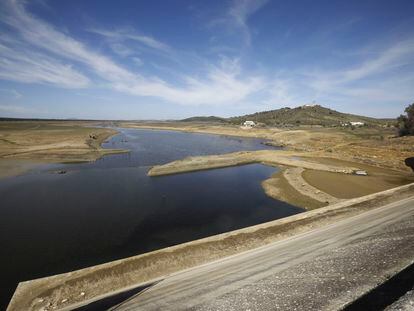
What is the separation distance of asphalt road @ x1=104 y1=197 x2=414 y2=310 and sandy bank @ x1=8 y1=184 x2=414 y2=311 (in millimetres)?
876

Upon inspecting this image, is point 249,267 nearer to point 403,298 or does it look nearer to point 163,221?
point 403,298

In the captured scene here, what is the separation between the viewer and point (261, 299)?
1130cm

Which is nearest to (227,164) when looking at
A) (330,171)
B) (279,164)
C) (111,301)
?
(279,164)

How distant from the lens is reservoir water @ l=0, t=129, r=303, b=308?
57.3 ft

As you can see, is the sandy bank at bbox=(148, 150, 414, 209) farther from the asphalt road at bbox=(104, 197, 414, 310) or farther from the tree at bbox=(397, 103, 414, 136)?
the tree at bbox=(397, 103, 414, 136)

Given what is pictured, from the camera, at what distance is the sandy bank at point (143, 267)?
1223cm

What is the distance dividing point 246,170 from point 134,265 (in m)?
34.0

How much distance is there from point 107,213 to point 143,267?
11.7 m

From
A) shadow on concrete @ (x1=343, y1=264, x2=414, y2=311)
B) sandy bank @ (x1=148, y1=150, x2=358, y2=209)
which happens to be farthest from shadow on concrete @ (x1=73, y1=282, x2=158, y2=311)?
sandy bank @ (x1=148, y1=150, x2=358, y2=209)

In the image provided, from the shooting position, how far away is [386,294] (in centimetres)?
1056

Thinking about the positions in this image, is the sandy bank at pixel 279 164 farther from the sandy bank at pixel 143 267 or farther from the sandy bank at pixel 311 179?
the sandy bank at pixel 143 267

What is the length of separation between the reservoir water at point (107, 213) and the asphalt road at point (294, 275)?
5.97 meters

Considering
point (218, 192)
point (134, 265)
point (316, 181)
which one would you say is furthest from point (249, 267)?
point (316, 181)

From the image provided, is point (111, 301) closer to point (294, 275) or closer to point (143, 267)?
point (143, 267)
